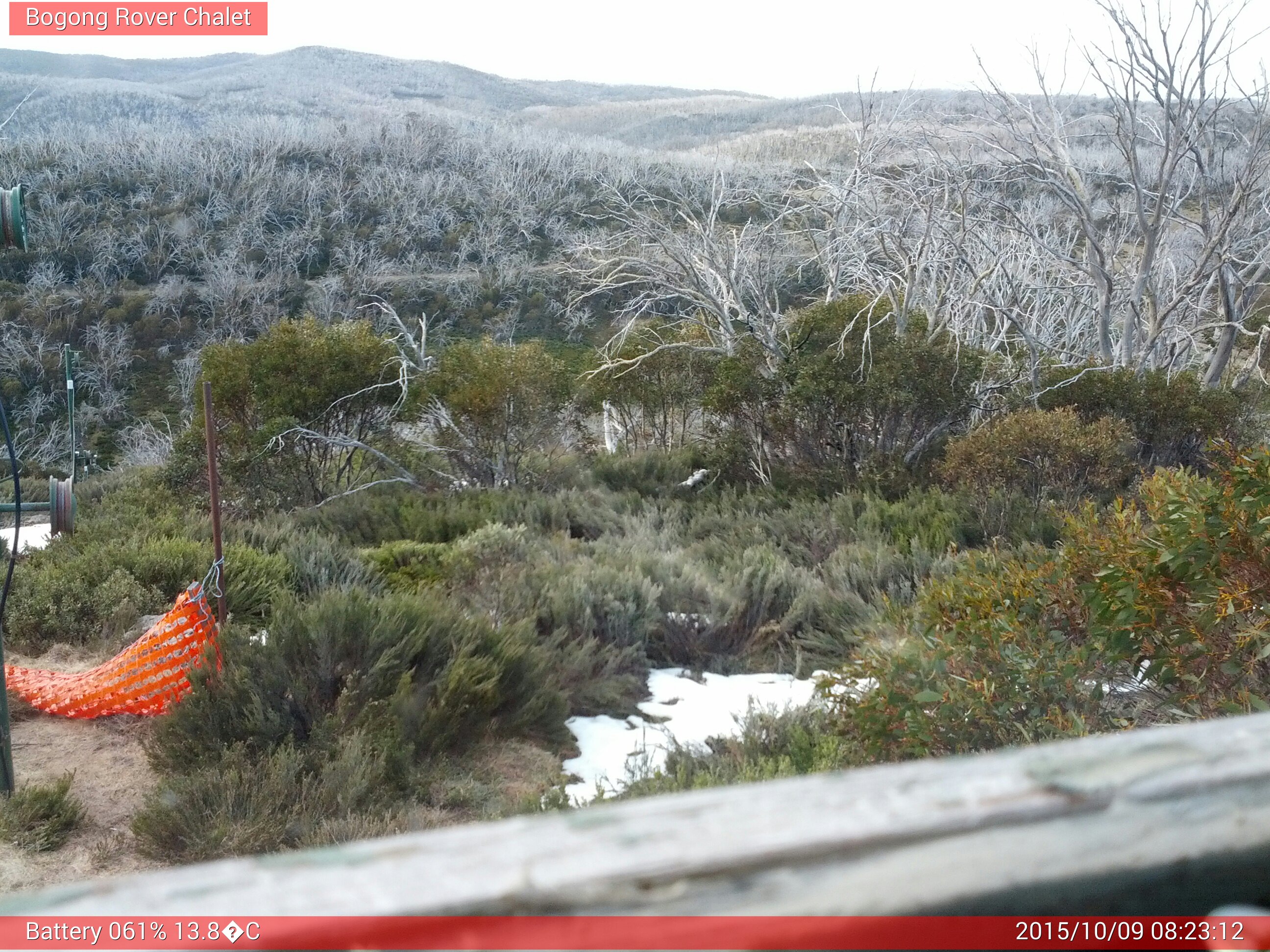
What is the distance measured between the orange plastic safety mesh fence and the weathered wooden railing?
4348 millimetres

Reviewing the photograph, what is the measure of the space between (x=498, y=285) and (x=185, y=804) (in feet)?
91.2

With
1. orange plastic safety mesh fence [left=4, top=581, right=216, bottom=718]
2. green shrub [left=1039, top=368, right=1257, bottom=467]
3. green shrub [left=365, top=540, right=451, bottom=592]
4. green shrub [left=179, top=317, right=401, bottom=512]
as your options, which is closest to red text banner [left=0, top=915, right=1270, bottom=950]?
orange plastic safety mesh fence [left=4, top=581, right=216, bottom=718]

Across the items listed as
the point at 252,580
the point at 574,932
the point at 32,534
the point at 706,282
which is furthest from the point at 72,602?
the point at 706,282

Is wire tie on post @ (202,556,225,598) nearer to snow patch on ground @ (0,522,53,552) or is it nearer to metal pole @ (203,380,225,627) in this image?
metal pole @ (203,380,225,627)

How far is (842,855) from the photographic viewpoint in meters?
0.53

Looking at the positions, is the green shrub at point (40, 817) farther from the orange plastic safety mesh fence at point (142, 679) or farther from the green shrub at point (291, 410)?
the green shrub at point (291, 410)

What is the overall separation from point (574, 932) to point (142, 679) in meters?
4.74

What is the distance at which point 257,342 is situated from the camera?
35.3ft

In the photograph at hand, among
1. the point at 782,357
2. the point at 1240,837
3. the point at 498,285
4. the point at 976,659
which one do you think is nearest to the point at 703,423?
the point at 782,357

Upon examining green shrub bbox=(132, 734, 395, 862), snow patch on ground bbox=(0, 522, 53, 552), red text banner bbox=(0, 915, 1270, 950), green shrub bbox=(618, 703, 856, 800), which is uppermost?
red text banner bbox=(0, 915, 1270, 950)

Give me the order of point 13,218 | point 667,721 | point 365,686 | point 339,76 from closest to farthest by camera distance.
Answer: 1. point 13,218
2. point 365,686
3. point 667,721
4. point 339,76

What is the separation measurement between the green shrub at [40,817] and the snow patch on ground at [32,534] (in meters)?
5.77

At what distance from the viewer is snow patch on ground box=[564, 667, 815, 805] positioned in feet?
13.6

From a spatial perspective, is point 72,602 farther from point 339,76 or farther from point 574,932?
point 339,76
